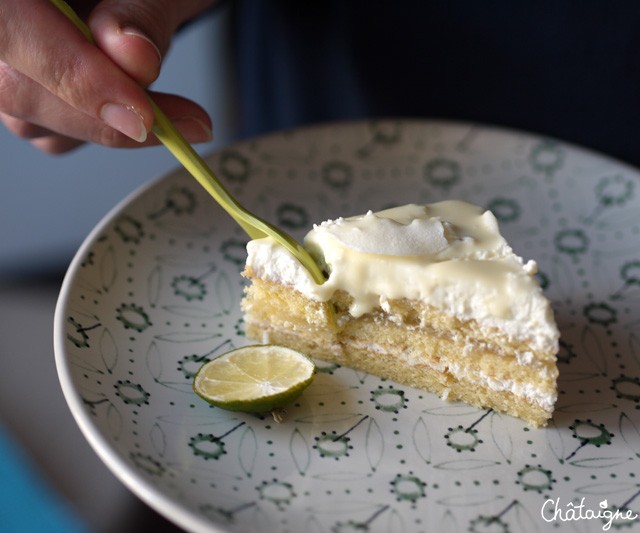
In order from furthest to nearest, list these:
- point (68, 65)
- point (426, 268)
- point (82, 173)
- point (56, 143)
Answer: point (82, 173) < point (56, 143) < point (426, 268) < point (68, 65)

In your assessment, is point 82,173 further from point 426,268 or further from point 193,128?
point 426,268

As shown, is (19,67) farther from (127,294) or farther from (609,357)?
(609,357)

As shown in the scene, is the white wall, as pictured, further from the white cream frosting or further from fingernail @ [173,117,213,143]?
the white cream frosting

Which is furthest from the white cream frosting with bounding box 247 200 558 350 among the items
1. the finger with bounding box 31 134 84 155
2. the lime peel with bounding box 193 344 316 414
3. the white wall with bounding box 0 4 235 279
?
the white wall with bounding box 0 4 235 279

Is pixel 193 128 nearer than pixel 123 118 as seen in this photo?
No

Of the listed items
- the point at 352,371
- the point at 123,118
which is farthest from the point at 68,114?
the point at 352,371
